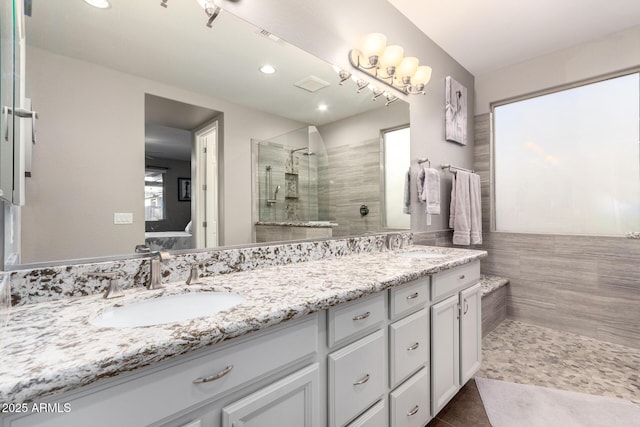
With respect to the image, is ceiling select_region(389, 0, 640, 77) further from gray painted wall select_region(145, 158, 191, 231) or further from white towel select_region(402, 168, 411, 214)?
gray painted wall select_region(145, 158, 191, 231)

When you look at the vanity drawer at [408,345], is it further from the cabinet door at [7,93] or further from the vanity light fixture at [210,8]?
the vanity light fixture at [210,8]

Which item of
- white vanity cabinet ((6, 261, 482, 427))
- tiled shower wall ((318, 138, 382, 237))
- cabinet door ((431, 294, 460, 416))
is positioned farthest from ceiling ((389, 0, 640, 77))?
cabinet door ((431, 294, 460, 416))

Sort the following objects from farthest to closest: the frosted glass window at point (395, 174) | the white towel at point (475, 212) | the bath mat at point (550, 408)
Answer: the white towel at point (475, 212) < the frosted glass window at point (395, 174) < the bath mat at point (550, 408)

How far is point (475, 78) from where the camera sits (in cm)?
311

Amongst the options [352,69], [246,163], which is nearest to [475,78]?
[352,69]

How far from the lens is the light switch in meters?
1.00

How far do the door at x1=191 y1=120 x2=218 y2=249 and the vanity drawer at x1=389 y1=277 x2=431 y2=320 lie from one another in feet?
2.48

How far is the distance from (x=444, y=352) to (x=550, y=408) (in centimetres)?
75

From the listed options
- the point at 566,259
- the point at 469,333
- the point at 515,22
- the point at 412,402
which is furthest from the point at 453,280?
the point at 515,22

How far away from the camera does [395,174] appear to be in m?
2.16

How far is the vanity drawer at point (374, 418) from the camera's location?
1.04 meters

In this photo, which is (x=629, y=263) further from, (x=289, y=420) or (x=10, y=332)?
(x=10, y=332)

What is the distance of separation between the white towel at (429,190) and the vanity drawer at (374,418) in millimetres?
1491

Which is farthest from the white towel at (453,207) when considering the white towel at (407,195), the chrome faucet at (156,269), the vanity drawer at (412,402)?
the chrome faucet at (156,269)
